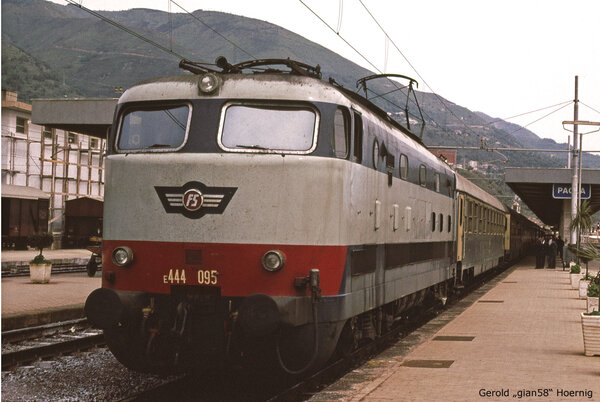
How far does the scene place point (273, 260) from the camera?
26.1 feet

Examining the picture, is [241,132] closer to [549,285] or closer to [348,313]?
[348,313]

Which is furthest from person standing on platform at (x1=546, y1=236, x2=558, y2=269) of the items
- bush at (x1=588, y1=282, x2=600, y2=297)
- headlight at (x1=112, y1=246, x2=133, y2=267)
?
headlight at (x1=112, y1=246, x2=133, y2=267)

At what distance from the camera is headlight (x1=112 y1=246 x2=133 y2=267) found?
836 centimetres

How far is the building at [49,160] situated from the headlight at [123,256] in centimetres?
4309

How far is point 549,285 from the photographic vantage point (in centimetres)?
2805

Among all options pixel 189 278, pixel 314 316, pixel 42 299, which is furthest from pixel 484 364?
pixel 42 299

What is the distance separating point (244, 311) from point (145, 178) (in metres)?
1.93

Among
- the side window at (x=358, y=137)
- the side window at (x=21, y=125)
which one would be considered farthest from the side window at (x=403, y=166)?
the side window at (x=21, y=125)

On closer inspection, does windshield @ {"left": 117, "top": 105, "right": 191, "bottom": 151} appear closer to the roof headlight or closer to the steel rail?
the roof headlight

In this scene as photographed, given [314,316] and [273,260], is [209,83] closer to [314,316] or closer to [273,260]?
[273,260]

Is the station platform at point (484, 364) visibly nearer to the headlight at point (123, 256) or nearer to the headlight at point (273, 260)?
the headlight at point (273, 260)

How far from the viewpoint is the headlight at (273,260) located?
26.0ft

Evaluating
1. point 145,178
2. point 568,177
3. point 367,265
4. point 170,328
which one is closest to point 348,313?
point 367,265

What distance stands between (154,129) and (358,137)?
7.81 ft
